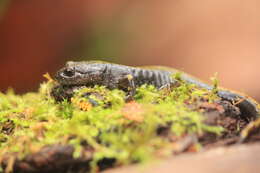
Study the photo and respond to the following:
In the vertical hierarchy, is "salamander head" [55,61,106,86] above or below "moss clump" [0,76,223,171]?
above

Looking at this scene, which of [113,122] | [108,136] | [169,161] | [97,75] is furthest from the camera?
[97,75]

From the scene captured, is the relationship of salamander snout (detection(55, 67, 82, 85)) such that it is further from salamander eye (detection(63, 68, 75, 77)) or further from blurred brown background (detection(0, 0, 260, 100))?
blurred brown background (detection(0, 0, 260, 100))

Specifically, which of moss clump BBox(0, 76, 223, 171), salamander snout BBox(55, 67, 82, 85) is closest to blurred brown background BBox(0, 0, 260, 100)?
salamander snout BBox(55, 67, 82, 85)

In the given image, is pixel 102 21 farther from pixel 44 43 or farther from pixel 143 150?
pixel 143 150

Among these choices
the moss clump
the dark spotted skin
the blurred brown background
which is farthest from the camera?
the blurred brown background

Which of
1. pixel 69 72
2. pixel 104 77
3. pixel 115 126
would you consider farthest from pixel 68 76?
pixel 115 126

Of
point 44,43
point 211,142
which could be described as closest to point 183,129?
point 211,142

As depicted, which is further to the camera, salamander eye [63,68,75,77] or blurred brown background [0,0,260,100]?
blurred brown background [0,0,260,100]
